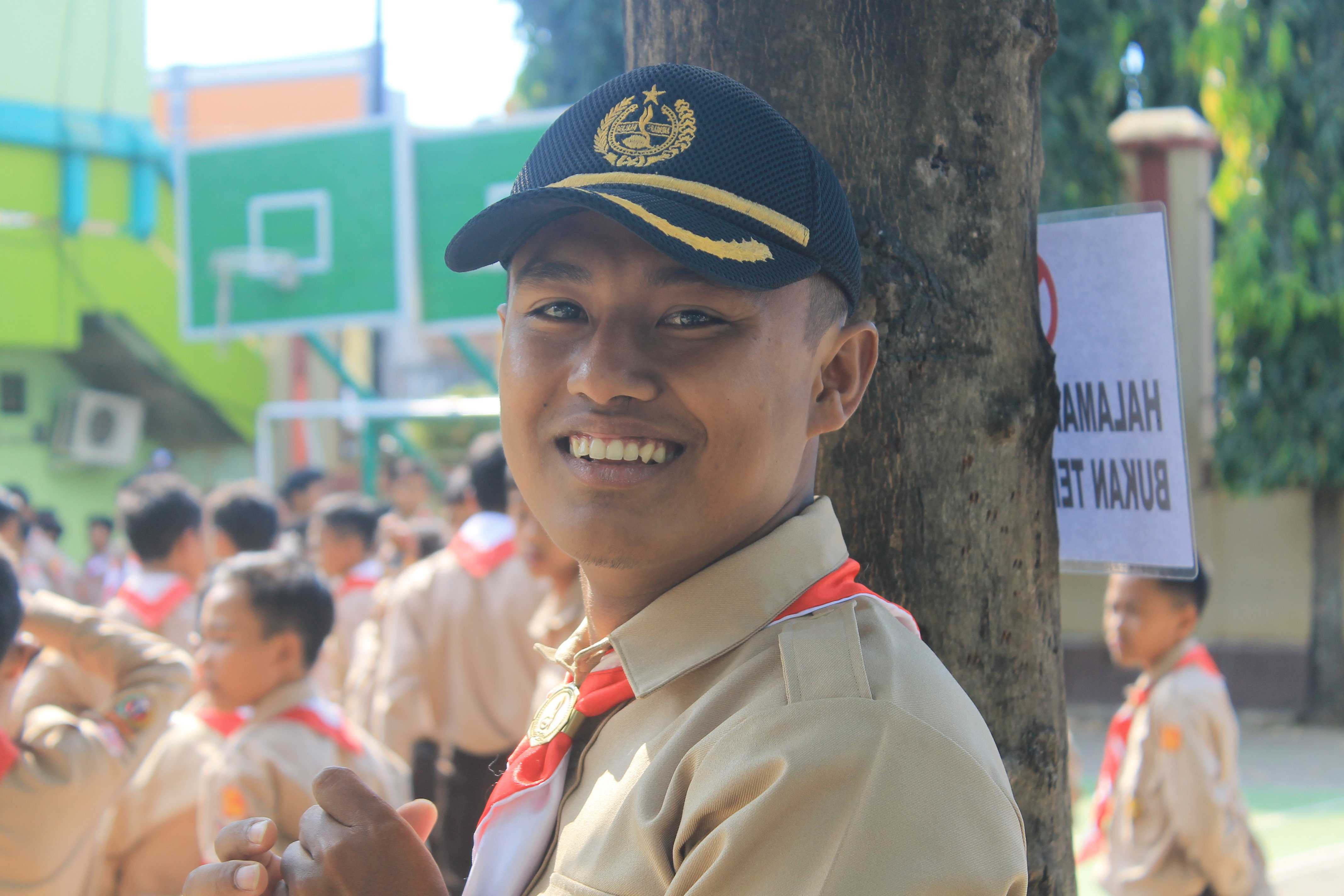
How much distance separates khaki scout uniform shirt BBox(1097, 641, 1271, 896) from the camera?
147 inches

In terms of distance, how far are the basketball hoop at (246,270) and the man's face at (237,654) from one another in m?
9.46

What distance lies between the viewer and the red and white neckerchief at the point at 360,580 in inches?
253

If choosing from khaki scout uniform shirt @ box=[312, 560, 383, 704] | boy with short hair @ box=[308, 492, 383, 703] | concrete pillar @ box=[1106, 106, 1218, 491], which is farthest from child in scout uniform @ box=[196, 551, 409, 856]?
concrete pillar @ box=[1106, 106, 1218, 491]

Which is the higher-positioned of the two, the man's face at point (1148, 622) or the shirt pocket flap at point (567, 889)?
the shirt pocket flap at point (567, 889)

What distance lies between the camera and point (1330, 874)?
6.11 m

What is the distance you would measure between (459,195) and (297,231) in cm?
172

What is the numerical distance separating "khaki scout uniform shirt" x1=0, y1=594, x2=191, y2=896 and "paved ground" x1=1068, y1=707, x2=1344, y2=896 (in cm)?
323

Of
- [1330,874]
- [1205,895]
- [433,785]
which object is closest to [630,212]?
[1205,895]

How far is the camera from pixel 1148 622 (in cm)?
399

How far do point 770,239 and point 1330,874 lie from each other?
6081mm

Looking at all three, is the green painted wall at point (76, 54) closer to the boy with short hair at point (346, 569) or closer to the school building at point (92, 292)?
the school building at point (92, 292)

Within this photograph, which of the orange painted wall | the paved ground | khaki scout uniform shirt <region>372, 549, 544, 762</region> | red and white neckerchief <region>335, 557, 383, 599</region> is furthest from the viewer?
the orange painted wall

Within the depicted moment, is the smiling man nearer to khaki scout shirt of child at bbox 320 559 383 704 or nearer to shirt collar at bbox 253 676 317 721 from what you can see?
shirt collar at bbox 253 676 317 721

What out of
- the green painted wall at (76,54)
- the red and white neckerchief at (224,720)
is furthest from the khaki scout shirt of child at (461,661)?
the green painted wall at (76,54)
